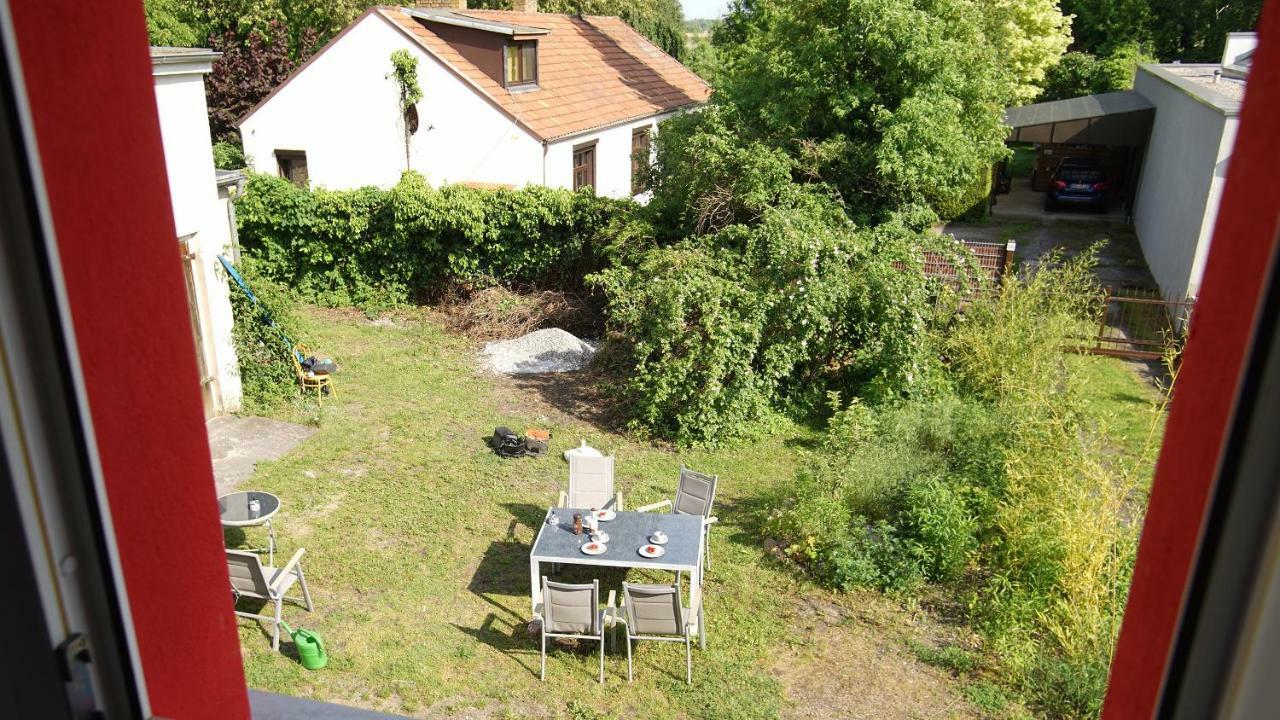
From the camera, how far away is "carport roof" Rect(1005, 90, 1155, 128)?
63.8 ft

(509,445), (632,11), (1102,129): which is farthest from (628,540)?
(632,11)

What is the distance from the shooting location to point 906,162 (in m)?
12.2

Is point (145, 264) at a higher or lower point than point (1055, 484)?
higher

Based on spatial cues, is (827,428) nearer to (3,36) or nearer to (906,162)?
(906,162)

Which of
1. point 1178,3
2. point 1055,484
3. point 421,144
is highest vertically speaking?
point 1178,3

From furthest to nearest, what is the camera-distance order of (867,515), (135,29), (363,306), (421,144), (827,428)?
(421,144)
(363,306)
(827,428)
(867,515)
(135,29)

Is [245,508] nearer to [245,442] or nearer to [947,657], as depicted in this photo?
[245,442]

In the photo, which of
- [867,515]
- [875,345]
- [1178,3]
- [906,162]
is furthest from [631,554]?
[1178,3]

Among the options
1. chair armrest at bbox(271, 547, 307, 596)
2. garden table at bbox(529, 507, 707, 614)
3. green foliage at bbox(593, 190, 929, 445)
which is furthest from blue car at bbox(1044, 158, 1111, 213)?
chair armrest at bbox(271, 547, 307, 596)

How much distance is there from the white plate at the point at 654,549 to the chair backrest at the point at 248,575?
2963 millimetres

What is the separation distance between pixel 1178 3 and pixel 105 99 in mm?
26246

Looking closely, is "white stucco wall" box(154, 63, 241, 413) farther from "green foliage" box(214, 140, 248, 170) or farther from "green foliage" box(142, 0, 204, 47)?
"green foliage" box(142, 0, 204, 47)

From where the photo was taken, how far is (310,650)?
21.5 feet

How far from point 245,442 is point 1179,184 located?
1469cm
